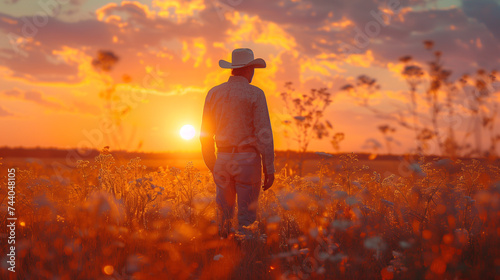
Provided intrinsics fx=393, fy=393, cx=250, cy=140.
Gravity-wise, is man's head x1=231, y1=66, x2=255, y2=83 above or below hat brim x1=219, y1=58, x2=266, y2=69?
below

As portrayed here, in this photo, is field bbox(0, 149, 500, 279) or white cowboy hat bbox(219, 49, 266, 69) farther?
white cowboy hat bbox(219, 49, 266, 69)

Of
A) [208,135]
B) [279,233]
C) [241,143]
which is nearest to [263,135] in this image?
[241,143]

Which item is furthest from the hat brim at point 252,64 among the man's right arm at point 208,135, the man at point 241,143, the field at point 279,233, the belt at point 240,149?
the field at point 279,233

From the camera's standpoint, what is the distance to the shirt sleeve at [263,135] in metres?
4.68

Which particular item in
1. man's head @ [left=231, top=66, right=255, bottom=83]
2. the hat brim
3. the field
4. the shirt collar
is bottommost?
the field

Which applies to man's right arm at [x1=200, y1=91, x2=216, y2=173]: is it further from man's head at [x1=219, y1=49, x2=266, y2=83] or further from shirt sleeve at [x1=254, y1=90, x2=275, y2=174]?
shirt sleeve at [x1=254, y1=90, x2=275, y2=174]

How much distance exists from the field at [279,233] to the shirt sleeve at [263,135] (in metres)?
0.47

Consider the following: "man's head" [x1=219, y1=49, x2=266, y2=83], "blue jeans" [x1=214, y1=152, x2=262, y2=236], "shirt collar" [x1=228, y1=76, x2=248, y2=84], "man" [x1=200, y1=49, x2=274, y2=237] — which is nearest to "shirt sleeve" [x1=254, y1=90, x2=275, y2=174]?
"man" [x1=200, y1=49, x2=274, y2=237]

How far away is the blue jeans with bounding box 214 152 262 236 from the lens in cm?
463

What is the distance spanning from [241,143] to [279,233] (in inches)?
47.4

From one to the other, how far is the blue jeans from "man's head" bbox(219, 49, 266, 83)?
1.03 meters

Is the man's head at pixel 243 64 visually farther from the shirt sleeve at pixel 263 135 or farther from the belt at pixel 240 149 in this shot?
the belt at pixel 240 149

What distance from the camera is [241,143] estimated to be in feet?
15.2

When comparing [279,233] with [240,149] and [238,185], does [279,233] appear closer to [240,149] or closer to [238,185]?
[238,185]
